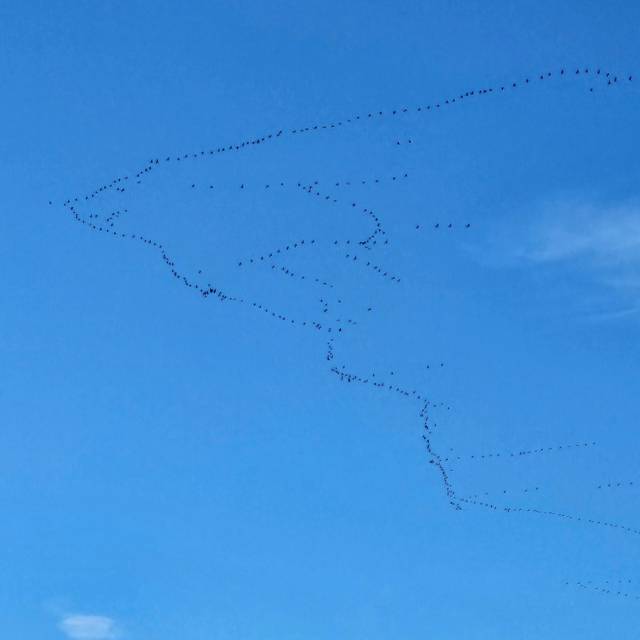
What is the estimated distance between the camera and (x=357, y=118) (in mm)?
47656

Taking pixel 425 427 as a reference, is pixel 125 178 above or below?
above

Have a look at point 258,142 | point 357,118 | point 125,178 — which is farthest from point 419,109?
point 125,178

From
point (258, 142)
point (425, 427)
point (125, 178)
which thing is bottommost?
point (425, 427)

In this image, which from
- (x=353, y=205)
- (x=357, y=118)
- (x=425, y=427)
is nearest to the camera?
(x=357, y=118)

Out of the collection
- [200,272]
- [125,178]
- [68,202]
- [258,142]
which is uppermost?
[258,142]

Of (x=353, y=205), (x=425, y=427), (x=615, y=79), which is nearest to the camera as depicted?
(x=615, y=79)

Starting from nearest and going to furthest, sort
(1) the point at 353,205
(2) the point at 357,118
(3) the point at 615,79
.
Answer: (3) the point at 615,79 < (2) the point at 357,118 < (1) the point at 353,205

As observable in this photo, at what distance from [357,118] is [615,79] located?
25.5 meters

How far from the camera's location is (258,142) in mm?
47812

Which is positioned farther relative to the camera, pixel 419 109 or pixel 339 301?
pixel 339 301

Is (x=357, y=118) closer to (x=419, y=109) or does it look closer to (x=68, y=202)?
(x=419, y=109)

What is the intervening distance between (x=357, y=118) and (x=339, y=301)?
1962 cm

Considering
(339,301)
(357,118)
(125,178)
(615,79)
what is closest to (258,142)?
(357,118)

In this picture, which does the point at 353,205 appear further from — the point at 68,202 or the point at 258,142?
the point at 68,202
